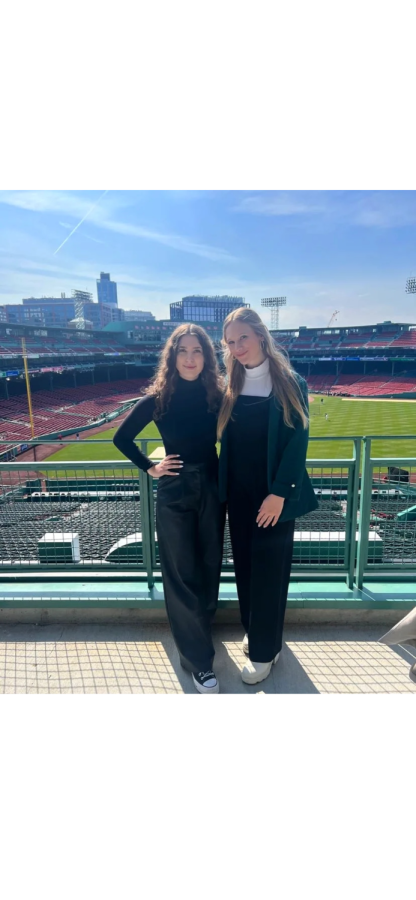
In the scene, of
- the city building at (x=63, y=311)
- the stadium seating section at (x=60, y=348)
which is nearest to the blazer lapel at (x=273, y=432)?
the stadium seating section at (x=60, y=348)

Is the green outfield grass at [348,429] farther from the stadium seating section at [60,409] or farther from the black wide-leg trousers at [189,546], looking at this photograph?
the black wide-leg trousers at [189,546]

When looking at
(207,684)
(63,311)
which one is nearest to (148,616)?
(207,684)

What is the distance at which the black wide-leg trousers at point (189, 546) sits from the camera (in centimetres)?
193

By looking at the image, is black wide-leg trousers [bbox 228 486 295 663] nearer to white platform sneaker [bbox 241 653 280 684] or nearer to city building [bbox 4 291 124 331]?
white platform sneaker [bbox 241 653 280 684]

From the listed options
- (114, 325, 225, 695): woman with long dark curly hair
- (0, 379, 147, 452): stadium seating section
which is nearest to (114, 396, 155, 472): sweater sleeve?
(114, 325, 225, 695): woman with long dark curly hair

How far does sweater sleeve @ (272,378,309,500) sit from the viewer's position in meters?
1.73

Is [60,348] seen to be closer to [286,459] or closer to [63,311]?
[286,459]

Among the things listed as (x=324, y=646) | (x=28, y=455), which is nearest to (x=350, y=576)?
(x=324, y=646)

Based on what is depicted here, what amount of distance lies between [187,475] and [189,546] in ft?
1.04

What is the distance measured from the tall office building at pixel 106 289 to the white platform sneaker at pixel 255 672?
487 ft

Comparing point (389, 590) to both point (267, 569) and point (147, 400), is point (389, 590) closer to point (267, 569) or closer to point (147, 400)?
point (267, 569)

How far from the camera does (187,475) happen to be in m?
1.91

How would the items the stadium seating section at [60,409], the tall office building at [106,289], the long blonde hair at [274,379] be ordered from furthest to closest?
Result: the tall office building at [106,289] → the stadium seating section at [60,409] → the long blonde hair at [274,379]

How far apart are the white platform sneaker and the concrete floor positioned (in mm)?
32
